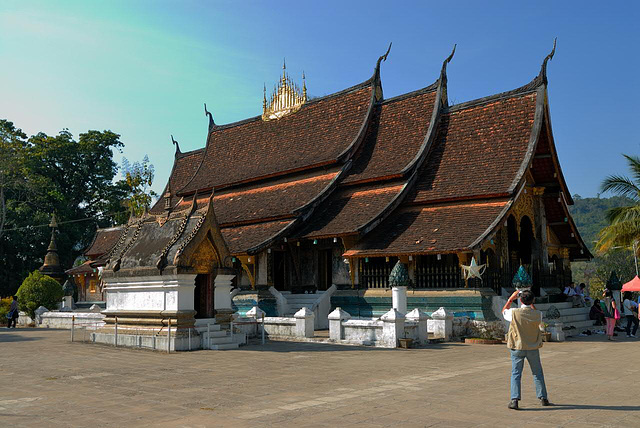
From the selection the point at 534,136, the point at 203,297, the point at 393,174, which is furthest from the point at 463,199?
the point at 203,297

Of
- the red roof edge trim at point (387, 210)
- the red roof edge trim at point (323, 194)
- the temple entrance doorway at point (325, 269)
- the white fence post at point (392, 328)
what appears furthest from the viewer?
the temple entrance doorway at point (325, 269)

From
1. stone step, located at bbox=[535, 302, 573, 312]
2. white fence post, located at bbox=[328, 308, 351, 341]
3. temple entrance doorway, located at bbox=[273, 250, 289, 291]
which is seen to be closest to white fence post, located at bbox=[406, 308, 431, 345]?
white fence post, located at bbox=[328, 308, 351, 341]

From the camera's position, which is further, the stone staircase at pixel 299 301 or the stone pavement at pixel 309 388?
the stone staircase at pixel 299 301

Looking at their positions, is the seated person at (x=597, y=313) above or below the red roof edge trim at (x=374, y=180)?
below

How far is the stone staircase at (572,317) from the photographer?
17.7 meters

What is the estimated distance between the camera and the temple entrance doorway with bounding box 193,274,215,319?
14.3 metres

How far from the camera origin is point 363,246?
1803 cm

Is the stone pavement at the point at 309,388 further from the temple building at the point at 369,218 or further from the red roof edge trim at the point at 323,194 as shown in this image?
the red roof edge trim at the point at 323,194

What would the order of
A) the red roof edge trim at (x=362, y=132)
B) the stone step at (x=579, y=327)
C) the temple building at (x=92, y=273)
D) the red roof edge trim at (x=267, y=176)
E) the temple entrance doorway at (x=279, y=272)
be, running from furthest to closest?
1. the temple building at (x=92, y=273)
2. the red roof edge trim at (x=267, y=176)
3. the red roof edge trim at (x=362, y=132)
4. the temple entrance doorway at (x=279, y=272)
5. the stone step at (x=579, y=327)

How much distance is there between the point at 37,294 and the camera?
25406mm

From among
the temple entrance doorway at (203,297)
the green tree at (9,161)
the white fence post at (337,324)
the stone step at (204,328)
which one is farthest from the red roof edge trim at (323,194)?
the green tree at (9,161)

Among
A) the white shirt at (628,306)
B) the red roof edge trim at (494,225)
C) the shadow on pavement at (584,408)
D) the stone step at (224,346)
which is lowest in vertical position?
the shadow on pavement at (584,408)

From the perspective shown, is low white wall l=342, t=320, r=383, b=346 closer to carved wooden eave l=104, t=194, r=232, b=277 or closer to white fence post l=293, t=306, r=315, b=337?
white fence post l=293, t=306, r=315, b=337

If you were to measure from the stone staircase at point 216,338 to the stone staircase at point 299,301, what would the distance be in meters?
5.19
